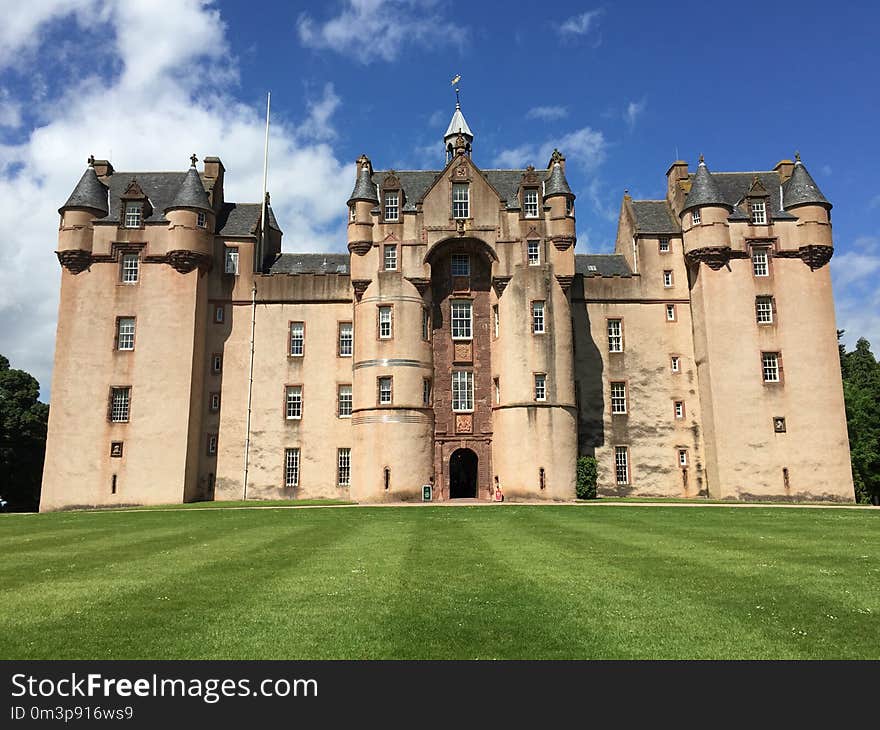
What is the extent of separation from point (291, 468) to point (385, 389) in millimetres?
9089

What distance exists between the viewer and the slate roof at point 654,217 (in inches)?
1973

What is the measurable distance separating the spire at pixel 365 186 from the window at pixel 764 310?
2695 cm

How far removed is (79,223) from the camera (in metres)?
47.4

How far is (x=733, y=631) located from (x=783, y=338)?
1620 inches

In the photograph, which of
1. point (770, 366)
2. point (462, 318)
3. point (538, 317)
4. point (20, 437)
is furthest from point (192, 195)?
point (770, 366)

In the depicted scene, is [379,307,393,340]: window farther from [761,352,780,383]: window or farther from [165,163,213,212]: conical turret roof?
[761,352,780,383]: window

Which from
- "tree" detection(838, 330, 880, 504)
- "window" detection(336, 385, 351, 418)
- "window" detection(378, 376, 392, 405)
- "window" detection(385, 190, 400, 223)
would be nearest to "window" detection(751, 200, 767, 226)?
"tree" detection(838, 330, 880, 504)

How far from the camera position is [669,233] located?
4975cm

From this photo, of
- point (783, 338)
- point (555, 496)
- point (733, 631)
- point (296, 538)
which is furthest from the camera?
point (783, 338)

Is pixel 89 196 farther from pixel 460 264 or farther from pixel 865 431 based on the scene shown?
pixel 865 431

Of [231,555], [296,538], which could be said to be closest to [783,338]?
[296,538]

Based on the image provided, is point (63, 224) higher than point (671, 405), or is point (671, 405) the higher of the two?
point (63, 224)
